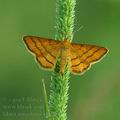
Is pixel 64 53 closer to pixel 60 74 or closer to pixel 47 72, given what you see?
pixel 60 74

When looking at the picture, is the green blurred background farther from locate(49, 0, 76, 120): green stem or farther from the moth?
locate(49, 0, 76, 120): green stem

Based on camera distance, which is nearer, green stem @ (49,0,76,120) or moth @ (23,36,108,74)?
green stem @ (49,0,76,120)

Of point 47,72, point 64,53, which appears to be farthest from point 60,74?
point 47,72

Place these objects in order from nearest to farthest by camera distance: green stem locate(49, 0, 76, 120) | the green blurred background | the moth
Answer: green stem locate(49, 0, 76, 120) → the moth → the green blurred background

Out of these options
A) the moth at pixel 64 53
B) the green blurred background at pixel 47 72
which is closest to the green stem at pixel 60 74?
the moth at pixel 64 53

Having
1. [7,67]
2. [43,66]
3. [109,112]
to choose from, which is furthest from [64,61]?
[7,67]

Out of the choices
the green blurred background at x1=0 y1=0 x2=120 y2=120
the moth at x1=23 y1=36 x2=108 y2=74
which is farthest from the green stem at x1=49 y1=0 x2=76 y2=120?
the green blurred background at x1=0 y1=0 x2=120 y2=120

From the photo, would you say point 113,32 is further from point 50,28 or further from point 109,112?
point 109,112
